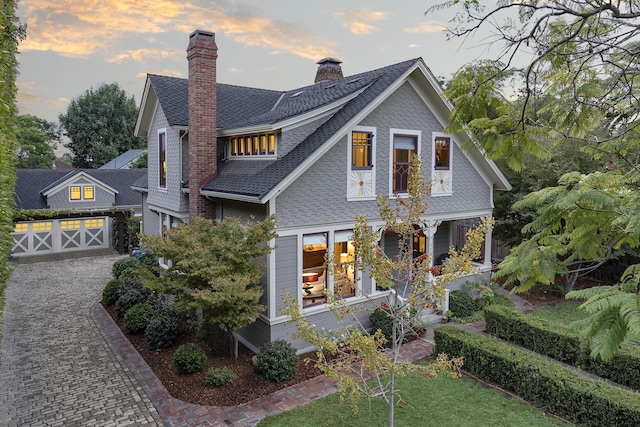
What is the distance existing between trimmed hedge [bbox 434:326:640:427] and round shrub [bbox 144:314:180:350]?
7.70 m

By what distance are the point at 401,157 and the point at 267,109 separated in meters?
6.79

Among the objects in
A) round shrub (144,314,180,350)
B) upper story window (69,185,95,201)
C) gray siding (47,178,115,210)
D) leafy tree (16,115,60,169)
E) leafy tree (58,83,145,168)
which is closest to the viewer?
round shrub (144,314,180,350)

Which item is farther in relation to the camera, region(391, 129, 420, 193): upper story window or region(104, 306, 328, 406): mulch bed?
region(391, 129, 420, 193): upper story window

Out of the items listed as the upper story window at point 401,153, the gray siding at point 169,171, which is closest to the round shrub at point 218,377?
the gray siding at point 169,171

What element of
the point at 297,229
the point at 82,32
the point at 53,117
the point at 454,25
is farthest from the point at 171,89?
the point at 53,117

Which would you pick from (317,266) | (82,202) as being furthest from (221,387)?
(82,202)

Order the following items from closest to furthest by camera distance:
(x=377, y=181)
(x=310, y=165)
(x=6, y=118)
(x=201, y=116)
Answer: (x=6, y=118) → (x=310, y=165) → (x=377, y=181) → (x=201, y=116)

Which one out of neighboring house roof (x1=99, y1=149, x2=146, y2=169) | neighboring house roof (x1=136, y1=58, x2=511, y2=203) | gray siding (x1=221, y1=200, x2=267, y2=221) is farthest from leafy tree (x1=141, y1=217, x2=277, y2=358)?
neighboring house roof (x1=99, y1=149, x2=146, y2=169)

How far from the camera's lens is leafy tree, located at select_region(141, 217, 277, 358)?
386 inches

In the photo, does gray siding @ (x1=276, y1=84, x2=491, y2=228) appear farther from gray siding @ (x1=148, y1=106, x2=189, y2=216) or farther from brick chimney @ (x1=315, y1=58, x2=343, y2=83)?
brick chimney @ (x1=315, y1=58, x2=343, y2=83)

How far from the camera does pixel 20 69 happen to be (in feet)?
37.8

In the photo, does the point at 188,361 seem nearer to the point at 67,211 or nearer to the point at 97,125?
the point at 67,211

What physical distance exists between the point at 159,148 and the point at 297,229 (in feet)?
27.6

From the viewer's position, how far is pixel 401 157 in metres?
14.3
